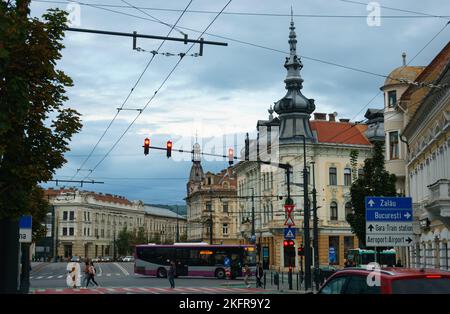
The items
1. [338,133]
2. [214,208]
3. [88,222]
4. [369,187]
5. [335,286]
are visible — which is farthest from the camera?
[88,222]

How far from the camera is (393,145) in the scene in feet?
153

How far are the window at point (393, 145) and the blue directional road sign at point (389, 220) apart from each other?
27.8 meters

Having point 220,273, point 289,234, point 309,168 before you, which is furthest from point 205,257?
point 309,168

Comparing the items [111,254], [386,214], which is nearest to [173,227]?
[111,254]

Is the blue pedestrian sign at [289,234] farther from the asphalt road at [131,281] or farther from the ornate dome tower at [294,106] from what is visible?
the ornate dome tower at [294,106]

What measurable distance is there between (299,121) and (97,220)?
8400 centimetres

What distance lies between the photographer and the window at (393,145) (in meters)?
46.1

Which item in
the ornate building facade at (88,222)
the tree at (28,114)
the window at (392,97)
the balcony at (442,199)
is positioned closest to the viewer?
the tree at (28,114)

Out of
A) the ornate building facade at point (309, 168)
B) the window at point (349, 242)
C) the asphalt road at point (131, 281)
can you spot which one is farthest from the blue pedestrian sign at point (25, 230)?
the window at point (349, 242)

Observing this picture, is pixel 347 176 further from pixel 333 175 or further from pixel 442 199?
pixel 442 199

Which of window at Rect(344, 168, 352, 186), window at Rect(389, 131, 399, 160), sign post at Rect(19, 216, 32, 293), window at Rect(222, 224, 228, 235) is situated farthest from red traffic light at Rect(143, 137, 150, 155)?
window at Rect(222, 224, 228, 235)

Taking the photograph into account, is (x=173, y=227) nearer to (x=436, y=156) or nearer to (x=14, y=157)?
(x=436, y=156)

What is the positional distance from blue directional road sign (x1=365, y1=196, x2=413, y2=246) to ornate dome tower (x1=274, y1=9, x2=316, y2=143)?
56.4 meters

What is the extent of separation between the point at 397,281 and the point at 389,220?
10.7 metres
